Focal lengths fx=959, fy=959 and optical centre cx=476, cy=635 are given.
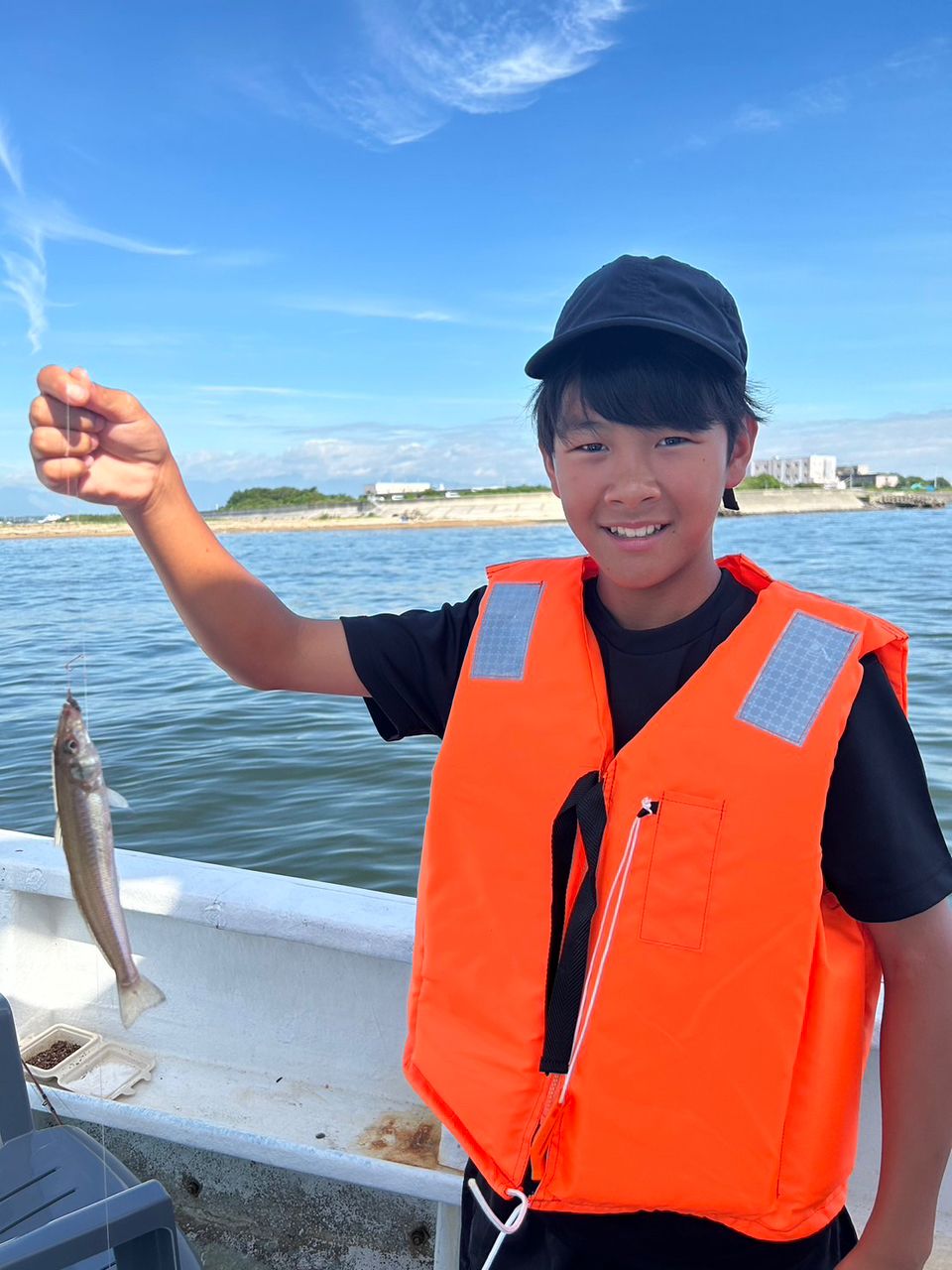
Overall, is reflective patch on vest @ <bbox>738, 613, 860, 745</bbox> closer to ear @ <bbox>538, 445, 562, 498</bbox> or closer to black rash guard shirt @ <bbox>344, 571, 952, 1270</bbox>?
black rash guard shirt @ <bbox>344, 571, 952, 1270</bbox>

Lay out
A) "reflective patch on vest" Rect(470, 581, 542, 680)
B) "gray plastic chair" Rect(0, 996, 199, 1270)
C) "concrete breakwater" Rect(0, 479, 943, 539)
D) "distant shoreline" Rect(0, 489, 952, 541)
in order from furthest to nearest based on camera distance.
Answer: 1. "concrete breakwater" Rect(0, 479, 943, 539)
2. "distant shoreline" Rect(0, 489, 952, 541)
3. "reflective patch on vest" Rect(470, 581, 542, 680)
4. "gray plastic chair" Rect(0, 996, 199, 1270)

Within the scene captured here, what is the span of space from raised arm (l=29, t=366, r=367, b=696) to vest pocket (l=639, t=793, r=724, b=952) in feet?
2.33

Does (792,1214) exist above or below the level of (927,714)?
above

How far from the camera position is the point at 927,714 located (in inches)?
354

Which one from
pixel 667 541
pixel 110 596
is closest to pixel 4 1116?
pixel 667 541

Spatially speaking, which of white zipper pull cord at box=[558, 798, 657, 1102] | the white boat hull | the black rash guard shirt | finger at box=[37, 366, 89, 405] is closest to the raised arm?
finger at box=[37, 366, 89, 405]

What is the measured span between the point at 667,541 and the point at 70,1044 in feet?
9.73

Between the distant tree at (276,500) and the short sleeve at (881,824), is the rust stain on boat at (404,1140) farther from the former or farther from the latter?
the distant tree at (276,500)

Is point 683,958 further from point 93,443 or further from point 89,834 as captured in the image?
point 93,443

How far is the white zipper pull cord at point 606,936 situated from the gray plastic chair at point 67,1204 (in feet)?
2.24

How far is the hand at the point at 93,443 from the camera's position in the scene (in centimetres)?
153

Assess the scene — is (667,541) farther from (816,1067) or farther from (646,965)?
(816,1067)

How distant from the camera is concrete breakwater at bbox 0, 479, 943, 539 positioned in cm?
7081

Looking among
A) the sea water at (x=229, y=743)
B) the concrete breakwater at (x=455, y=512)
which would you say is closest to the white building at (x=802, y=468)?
the concrete breakwater at (x=455, y=512)
